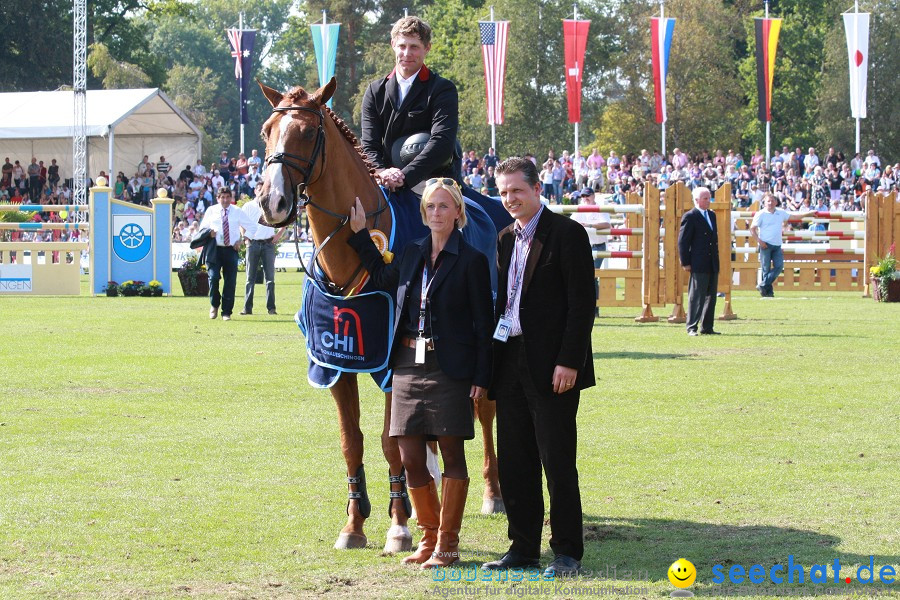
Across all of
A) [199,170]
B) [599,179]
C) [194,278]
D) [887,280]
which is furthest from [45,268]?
[599,179]

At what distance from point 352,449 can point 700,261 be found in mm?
11906

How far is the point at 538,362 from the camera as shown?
19.1ft

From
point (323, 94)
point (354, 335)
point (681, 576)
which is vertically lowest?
point (681, 576)

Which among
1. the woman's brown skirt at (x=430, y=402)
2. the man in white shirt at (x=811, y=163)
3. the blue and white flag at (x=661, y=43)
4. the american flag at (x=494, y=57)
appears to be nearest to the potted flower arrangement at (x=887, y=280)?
the man in white shirt at (x=811, y=163)

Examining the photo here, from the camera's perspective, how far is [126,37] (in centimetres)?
7069

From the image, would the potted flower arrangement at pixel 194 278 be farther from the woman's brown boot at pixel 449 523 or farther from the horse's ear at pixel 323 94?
the woman's brown boot at pixel 449 523

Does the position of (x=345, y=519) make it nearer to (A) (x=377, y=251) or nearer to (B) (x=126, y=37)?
(A) (x=377, y=251)

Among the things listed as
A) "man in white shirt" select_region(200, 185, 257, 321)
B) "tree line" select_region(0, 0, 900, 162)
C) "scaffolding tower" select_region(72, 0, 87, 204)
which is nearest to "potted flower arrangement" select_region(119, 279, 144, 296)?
"man in white shirt" select_region(200, 185, 257, 321)

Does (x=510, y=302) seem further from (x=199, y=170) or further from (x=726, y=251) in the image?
(x=199, y=170)

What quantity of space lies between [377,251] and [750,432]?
14.6 feet

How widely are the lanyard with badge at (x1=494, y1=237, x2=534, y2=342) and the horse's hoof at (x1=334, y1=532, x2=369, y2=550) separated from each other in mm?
1352

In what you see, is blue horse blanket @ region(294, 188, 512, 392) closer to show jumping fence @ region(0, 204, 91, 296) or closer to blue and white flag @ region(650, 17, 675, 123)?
show jumping fence @ region(0, 204, 91, 296)

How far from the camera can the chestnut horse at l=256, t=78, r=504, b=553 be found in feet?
20.4

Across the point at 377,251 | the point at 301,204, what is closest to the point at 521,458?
the point at 377,251
